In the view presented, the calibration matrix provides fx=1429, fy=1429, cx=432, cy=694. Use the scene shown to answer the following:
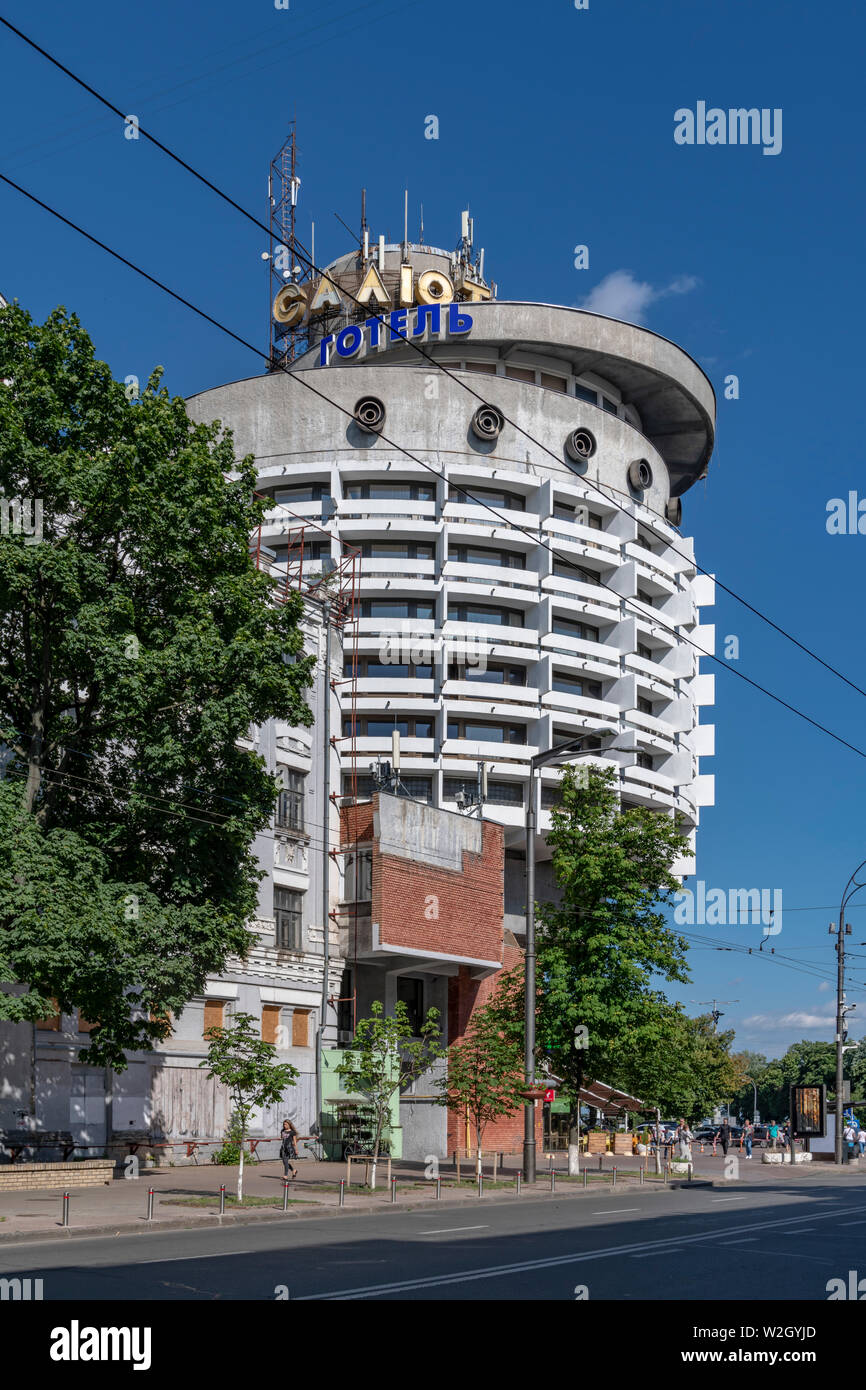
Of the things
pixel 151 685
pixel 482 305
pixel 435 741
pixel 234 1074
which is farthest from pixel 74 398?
pixel 482 305

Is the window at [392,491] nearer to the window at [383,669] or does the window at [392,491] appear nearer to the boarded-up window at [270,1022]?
the window at [383,669]

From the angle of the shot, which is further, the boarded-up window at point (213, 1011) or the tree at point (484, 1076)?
the boarded-up window at point (213, 1011)

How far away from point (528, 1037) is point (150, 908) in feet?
38.1

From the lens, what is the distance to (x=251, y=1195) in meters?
28.5

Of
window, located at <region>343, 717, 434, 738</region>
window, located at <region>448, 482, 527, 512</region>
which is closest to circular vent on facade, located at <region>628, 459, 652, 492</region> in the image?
window, located at <region>448, 482, 527, 512</region>

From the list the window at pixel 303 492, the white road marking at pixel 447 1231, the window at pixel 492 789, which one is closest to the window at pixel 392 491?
the window at pixel 303 492

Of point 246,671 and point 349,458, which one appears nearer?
point 246,671

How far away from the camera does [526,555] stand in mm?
66312

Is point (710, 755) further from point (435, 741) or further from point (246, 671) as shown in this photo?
point (246, 671)

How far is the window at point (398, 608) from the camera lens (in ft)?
209

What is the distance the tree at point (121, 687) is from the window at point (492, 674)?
34.7 metres

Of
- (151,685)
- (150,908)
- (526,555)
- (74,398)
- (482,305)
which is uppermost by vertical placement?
(482,305)

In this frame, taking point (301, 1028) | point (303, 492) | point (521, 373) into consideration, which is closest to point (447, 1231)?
point (301, 1028)

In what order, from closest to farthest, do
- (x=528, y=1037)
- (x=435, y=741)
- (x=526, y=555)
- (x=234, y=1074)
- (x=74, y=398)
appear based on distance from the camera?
(x=234, y=1074)
(x=74, y=398)
(x=528, y=1037)
(x=435, y=741)
(x=526, y=555)
